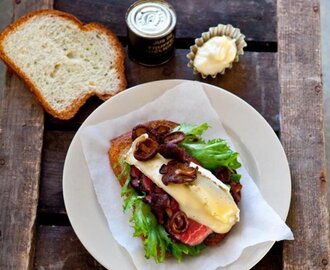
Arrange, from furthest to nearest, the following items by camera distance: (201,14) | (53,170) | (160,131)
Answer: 1. (201,14)
2. (53,170)
3. (160,131)

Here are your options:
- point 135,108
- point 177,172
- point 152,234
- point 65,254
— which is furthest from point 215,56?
point 65,254

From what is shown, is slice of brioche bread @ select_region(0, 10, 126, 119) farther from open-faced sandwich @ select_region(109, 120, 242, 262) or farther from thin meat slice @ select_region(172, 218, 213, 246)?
thin meat slice @ select_region(172, 218, 213, 246)

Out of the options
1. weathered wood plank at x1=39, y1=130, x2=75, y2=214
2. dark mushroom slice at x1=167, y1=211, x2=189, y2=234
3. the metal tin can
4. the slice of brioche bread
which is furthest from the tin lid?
dark mushroom slice at x1=167, y1=211, x2=189, y2=234

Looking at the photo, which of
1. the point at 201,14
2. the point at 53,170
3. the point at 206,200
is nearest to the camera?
the point at 206,200

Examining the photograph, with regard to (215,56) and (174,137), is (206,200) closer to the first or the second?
(174,137)

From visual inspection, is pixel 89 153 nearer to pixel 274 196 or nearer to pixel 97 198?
pixel 97 198

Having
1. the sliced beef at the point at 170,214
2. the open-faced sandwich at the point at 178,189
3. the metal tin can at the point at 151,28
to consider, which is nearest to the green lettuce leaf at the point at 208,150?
the open-faced sandwich at the point at 178,189

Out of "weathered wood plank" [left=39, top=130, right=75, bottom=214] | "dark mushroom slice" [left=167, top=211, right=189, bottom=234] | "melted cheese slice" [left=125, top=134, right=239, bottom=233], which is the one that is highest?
"melted cheese slice" [left=125, top=134, right=239, bottom=233]
